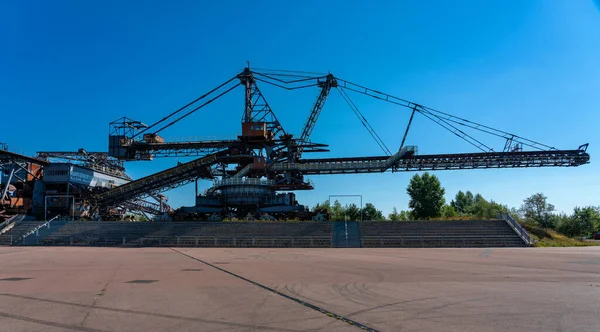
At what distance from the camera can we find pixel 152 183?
5972 cm

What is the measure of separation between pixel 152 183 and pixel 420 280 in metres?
53.2

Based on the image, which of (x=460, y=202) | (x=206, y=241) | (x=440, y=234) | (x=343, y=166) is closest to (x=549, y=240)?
(x=440, y=234)

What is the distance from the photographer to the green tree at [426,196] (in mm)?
85619

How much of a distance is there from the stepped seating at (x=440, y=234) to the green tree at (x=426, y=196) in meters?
39.2

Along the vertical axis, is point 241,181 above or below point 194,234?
above

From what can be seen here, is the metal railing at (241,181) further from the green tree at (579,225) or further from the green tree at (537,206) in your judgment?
the green tree at (537,206)

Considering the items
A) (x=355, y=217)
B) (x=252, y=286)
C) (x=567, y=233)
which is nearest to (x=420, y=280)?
(x=252, y=286)

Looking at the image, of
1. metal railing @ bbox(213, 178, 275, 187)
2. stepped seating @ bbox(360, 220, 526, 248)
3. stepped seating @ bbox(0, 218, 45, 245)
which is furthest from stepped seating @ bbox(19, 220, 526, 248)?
metal railing @ bbox(213, 178, 275, 187)

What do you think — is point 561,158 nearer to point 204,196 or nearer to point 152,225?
point 204,196

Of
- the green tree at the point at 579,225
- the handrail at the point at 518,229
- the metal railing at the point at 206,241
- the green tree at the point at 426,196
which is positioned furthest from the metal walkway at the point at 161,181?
the green tree at the point at 579,225

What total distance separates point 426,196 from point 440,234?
45.7 m

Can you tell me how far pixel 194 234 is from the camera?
47125 millimetres

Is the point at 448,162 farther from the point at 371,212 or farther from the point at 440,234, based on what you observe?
the point at 371,212

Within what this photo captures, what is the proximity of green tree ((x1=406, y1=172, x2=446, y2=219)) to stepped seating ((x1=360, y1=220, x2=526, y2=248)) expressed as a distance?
39.2 m
